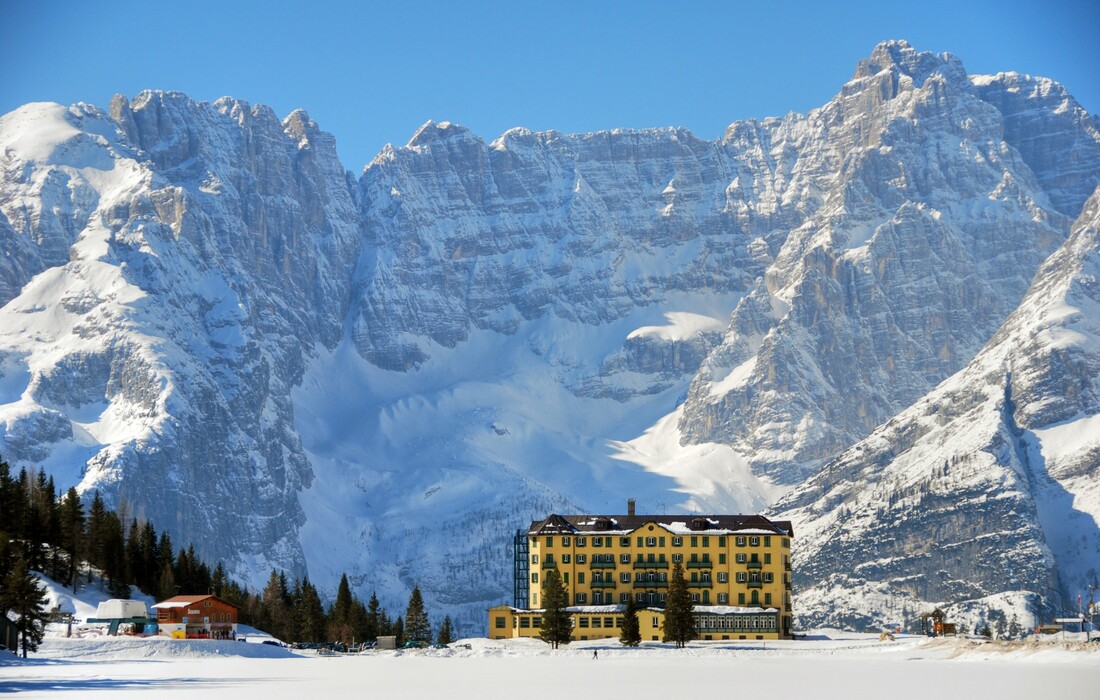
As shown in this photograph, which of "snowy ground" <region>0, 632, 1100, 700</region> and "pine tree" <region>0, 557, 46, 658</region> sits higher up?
"pine tree" <region>0, 557, 46, 658</region>

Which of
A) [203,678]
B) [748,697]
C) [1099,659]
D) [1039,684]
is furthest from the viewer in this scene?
[1099,659]

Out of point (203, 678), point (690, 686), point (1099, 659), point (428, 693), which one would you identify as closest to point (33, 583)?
point (203, 678)

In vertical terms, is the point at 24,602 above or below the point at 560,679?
above

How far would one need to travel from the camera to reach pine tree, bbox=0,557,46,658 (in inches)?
7534

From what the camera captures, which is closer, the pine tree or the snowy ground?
the snowy ground

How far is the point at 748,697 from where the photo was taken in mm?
148875

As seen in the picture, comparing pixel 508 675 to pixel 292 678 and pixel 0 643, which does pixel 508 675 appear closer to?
pixel 292 678

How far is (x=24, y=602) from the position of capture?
631 feet

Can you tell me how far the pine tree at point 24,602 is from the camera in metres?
191

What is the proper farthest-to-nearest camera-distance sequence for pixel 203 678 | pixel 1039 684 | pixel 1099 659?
pixel 1099 659 < pixel 203 678 < pixel 1039 684

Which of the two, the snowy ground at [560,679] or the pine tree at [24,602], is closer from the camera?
the snowy ground at [560,679]

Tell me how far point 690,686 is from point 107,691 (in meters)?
43.8

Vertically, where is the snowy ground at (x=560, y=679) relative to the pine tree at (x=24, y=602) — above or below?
below

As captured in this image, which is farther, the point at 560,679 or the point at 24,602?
the point at 24,602
